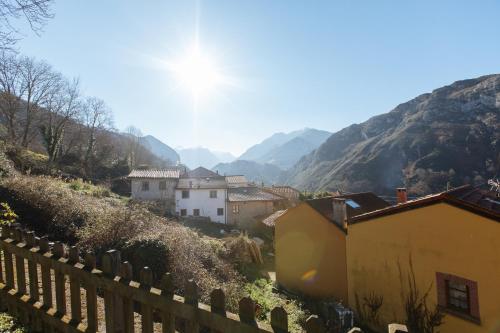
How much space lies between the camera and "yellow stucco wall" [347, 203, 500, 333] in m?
9.62

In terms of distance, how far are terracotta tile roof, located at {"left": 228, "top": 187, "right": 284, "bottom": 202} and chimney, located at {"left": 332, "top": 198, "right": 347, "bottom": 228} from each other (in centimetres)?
2318

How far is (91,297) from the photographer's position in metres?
3.51

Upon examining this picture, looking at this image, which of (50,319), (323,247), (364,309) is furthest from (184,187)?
(50,319)

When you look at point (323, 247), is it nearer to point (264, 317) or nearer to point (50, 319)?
point (264, 317)

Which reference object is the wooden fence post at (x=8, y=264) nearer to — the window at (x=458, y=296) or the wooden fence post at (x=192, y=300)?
the wooden fence post at (x=192, y=300)

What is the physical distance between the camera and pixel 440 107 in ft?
333

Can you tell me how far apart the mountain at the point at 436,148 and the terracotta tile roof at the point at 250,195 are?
38916mm

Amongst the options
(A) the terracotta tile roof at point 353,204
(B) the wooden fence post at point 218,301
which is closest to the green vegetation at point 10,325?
Answer: (B) the wooden fence post at point 218,301

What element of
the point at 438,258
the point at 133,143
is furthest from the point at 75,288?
the point at 133,143

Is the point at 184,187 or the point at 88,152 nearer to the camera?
the point at 184,187

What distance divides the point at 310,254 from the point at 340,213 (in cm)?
300

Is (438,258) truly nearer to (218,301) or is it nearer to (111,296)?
(218,301)

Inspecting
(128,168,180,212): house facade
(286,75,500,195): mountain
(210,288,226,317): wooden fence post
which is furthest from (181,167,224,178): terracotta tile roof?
(210,288,226,317): wooden fence post

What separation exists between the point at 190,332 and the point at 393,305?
1209 centimetres
